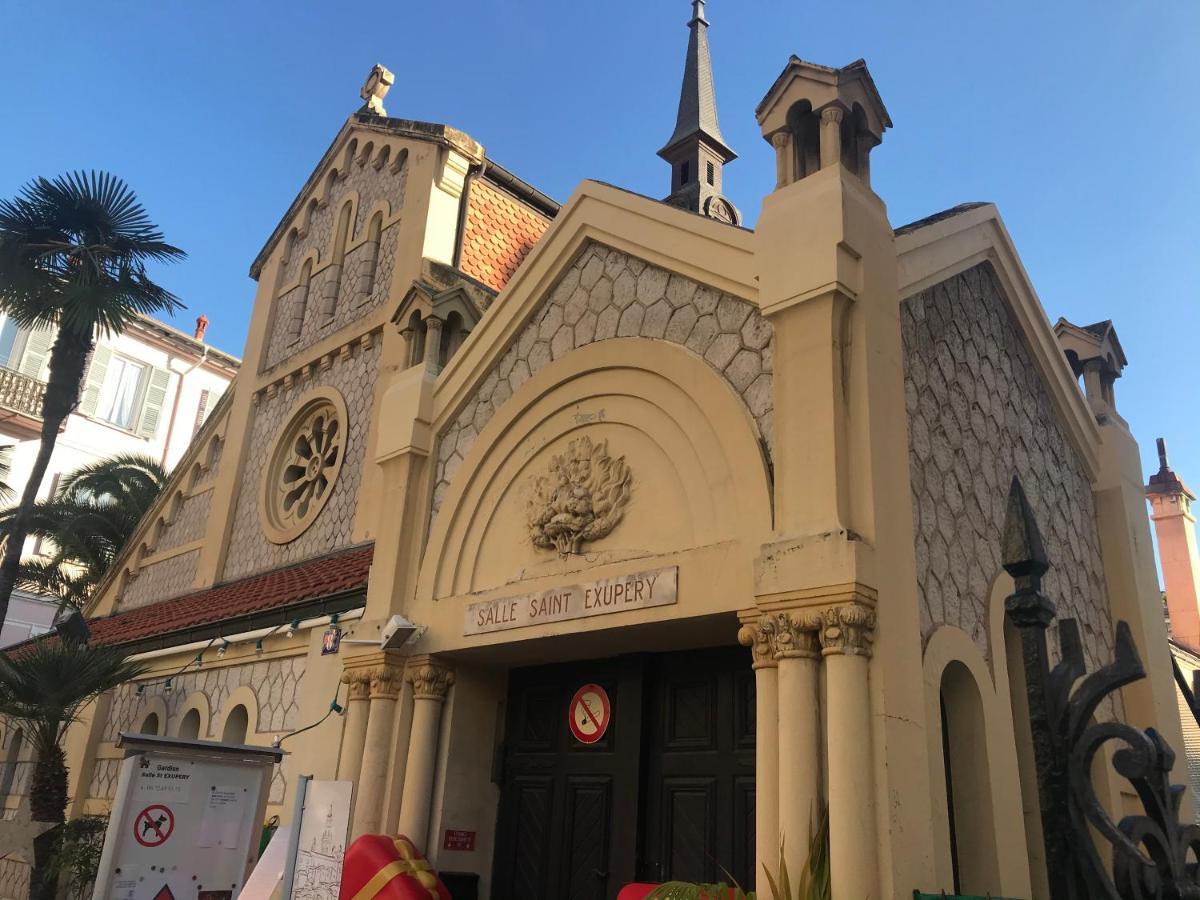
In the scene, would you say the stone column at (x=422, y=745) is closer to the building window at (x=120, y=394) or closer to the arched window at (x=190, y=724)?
the arched window at (x=190, y=724)

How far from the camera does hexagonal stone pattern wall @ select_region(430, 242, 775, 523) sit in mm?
7160

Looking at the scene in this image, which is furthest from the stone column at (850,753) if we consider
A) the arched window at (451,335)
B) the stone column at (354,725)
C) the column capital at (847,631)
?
the arched window at (451,335)

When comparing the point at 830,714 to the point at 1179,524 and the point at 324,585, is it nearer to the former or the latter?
the point at 324,585

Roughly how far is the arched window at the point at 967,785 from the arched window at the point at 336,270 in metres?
12.3

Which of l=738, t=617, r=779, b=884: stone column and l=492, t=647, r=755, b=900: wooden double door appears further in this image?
l=492, t=647, r=755, b=900: wooden double door

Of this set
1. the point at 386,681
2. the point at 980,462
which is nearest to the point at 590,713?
the point at 386,681

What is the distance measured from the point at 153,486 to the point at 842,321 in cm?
2330

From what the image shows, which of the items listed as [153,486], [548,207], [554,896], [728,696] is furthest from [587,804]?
[153,486]

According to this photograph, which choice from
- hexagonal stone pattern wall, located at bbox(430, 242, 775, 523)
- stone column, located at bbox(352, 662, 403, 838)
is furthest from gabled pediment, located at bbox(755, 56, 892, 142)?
stone column, located at bbox(352, 662, 403, 838)

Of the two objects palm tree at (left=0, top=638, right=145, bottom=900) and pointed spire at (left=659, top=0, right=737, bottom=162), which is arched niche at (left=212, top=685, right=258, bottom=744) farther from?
pointed spire at (left=659, top=0, right=737, bottom=162)

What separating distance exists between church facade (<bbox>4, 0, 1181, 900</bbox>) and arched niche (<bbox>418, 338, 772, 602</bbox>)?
3 cm

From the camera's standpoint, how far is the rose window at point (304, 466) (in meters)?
14.7

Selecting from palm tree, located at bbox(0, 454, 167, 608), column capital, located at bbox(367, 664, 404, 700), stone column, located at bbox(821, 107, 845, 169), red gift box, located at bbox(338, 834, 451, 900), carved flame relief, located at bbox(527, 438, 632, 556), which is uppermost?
palm tree, located at bbox(0, 454, 167, 608)

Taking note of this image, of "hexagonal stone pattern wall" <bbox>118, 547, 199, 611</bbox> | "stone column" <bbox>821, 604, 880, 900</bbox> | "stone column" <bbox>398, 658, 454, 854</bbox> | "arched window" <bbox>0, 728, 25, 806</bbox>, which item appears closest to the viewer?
"stone column" <bbox>821, 604, 880, 900</bbox>
